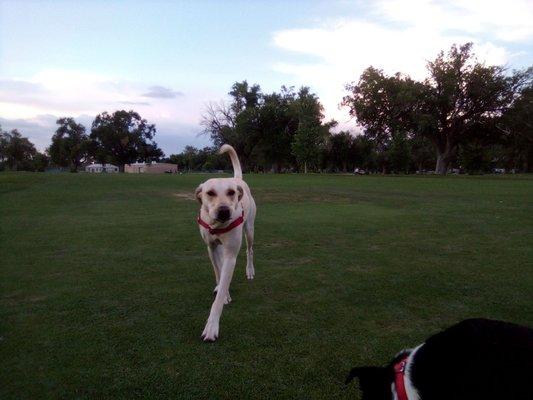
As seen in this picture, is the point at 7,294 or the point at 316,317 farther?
the point at 7,294

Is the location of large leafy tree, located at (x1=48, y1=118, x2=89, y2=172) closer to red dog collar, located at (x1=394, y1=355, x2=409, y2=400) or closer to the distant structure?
the distant structure

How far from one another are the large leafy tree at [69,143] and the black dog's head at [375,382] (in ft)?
323

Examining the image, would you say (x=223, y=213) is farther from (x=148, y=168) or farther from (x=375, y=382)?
(x=148, y=168)

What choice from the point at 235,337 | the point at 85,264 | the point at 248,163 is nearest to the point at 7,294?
the point at 85,264

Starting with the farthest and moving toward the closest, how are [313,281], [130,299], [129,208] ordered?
1. [129,208]
2. [313,281]
3. [130,299]

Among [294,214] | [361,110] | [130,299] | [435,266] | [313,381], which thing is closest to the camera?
[313,381]

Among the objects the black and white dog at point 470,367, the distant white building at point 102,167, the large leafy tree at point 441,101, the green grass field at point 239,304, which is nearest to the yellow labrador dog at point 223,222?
the green grass field at point 239,304

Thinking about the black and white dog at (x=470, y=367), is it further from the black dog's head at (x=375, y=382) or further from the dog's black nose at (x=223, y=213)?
the dog's black nose at (x=223, y=213)

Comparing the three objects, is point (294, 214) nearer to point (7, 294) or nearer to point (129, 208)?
point (129, 208)

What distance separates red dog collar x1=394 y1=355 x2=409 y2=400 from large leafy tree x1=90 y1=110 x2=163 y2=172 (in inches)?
3734

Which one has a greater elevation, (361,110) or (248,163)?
(361,110)

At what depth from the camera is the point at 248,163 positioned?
75562mm

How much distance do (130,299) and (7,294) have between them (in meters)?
1.36

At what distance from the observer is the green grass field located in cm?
272
